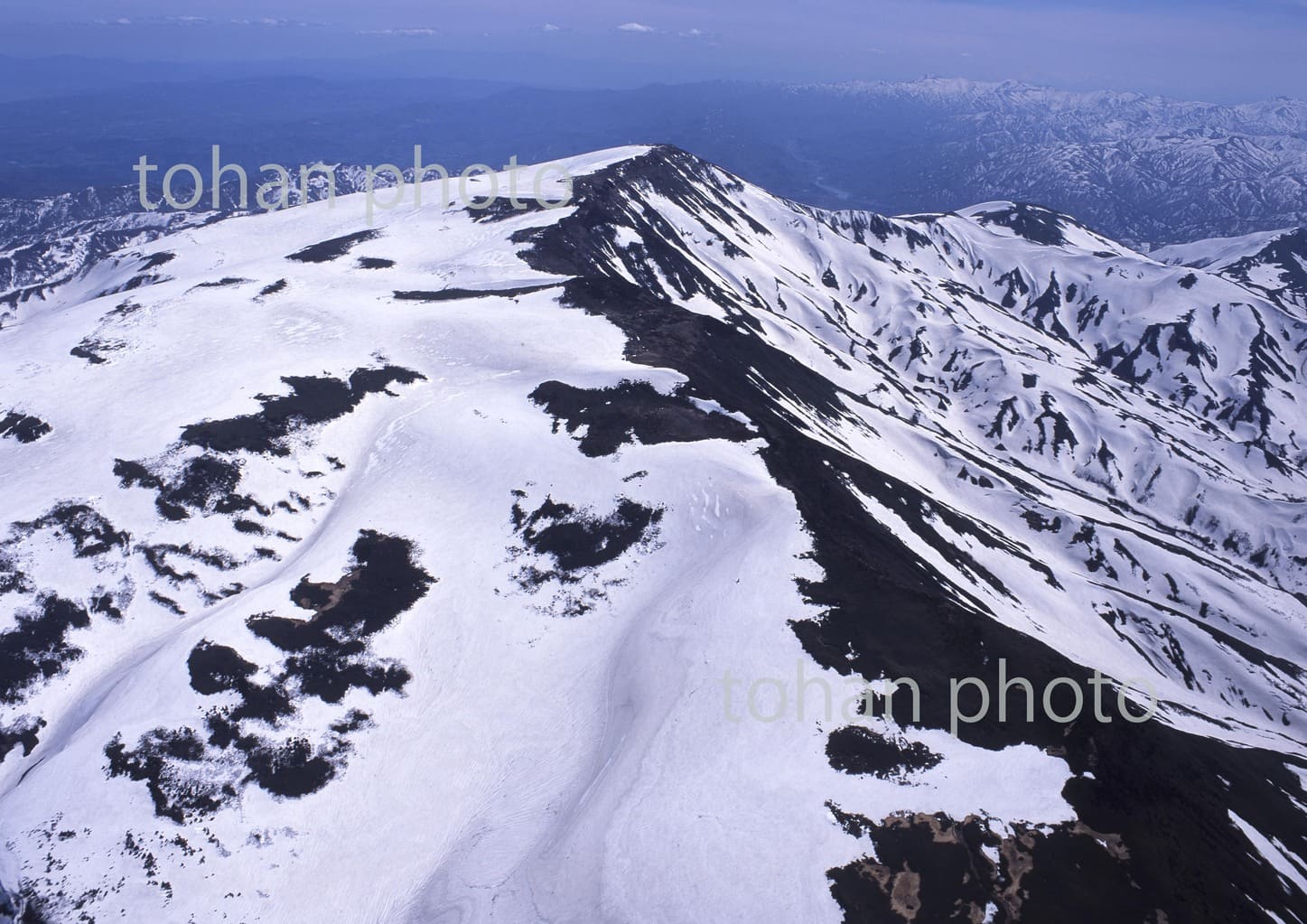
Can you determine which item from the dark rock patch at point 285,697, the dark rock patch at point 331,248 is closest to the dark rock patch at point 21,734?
the dark rock patch at point 285,697

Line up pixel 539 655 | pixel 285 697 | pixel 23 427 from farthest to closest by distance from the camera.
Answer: pixel 23 427 → pixel 539 655 → pixel 285 697

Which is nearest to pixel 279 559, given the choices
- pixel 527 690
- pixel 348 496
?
pixel 348 496

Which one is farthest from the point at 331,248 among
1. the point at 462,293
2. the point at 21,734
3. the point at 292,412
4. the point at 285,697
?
the point at 285,697

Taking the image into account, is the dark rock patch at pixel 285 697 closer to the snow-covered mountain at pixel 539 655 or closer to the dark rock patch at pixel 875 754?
the snow-covered mountain at pixel 539 655

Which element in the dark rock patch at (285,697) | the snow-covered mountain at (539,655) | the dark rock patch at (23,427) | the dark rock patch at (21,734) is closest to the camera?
the snow-covered mountain at (539,655)

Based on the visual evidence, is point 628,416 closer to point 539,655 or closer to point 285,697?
point 539,655
